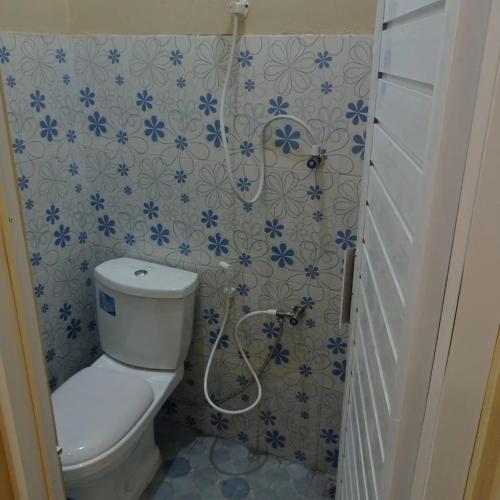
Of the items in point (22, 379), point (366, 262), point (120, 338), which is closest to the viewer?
point (22, 379)

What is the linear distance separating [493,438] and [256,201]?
1.24 metres

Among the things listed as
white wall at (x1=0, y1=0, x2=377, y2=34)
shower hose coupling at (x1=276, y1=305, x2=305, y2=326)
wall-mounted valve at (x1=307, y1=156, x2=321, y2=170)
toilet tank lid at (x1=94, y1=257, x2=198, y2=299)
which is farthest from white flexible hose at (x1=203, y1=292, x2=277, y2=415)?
white wall at (x1=0, y1=0, x2=377, y2=34)

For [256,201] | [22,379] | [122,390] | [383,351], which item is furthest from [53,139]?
[383,351]

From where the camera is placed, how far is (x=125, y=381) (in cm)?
176

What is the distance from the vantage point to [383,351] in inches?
29.4

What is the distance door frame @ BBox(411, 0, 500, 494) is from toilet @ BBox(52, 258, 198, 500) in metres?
1.19

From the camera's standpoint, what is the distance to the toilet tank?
1.76 metres

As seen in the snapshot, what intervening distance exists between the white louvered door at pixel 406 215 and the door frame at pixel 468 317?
0.01 m

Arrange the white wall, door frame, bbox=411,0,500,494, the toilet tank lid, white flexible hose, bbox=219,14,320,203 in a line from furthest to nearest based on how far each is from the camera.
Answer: the toilet tank lid → white flexible hose, bbox=219,14,320,203 → the white wall → door frame, bbox=411,0,500,494

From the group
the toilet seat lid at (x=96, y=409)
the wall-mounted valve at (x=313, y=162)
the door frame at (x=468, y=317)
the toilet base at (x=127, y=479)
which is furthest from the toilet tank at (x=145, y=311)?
the door frame at (x=468, y=317)

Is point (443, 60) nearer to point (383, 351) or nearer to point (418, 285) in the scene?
point (418, 285)

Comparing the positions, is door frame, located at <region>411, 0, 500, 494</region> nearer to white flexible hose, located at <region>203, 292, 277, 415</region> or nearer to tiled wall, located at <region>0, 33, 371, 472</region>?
tiled wall, located at <region>0, 33, 371, 472</region>

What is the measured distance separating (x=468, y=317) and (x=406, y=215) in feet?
0.62

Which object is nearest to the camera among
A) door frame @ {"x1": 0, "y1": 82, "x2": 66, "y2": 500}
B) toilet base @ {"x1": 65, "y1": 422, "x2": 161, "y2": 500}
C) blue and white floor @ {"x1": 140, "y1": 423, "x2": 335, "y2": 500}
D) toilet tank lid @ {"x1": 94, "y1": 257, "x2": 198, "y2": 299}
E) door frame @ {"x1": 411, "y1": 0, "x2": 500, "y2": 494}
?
door frame @ {"x1": 411, "y1": 0, "x2": 500, "y2": 494}
